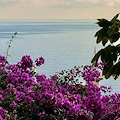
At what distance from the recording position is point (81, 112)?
1.74 m

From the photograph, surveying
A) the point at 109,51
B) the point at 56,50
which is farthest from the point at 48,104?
the point at 56,50

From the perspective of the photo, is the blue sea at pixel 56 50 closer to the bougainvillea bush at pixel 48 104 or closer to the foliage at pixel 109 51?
the foliage at pixel 109 51

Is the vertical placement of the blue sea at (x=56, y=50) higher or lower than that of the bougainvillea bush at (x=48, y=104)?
higher

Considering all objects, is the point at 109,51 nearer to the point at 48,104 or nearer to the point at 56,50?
the point at 48,104

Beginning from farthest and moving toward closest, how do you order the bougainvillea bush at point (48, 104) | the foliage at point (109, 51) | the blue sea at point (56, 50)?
the blue sea at point (56, 50) < the bougainvillea bush at point (48, 104) < the foliage at point (109, 51)

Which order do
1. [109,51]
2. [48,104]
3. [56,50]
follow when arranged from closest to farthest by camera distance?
[109,51] → [48,104] → [56,50]

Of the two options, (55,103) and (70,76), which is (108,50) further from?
(70,76)

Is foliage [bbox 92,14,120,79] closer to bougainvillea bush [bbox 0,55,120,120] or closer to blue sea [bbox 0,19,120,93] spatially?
blue sea [bbox 0,19,120,93]

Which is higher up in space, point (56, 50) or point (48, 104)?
point (56, 50)

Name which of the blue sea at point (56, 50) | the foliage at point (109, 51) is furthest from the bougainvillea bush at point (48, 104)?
the blue sea at point (56, 50)

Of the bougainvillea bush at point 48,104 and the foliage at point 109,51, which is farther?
the bougainvillea bush at point 48,104

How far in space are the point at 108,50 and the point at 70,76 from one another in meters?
1.33

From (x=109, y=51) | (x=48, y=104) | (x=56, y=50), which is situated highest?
(x=56, y=50)

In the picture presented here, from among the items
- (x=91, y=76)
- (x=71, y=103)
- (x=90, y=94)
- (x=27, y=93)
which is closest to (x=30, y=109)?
(x=27, y=93)
